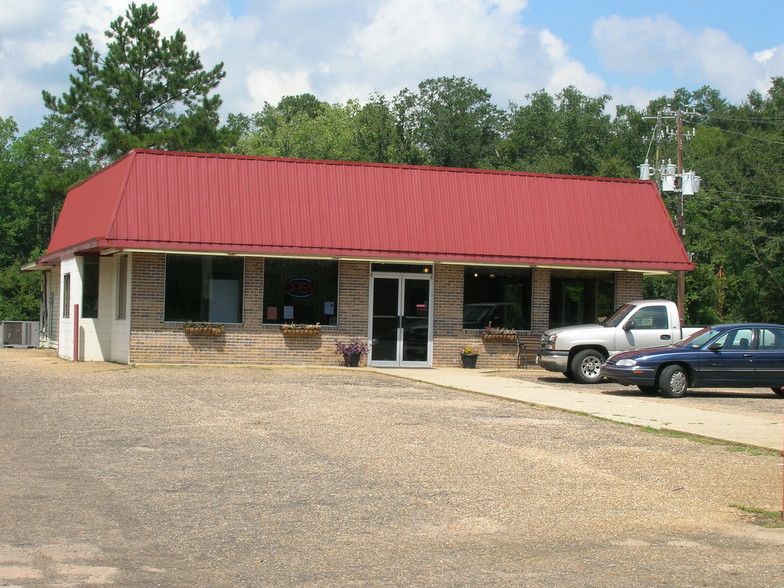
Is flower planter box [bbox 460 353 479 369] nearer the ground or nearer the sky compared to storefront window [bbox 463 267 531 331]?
nearer the ground

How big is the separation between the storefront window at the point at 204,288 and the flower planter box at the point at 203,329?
0.84ft

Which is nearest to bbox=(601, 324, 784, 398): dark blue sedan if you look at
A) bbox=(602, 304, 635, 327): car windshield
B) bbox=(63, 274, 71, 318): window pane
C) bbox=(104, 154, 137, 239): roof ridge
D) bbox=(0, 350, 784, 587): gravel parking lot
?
bbox=(602, 304, 635, 327): car windshield

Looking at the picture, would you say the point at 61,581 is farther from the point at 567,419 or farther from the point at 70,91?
the point at 70,91

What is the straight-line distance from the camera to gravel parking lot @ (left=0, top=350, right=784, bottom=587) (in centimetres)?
653

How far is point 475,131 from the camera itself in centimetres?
7681

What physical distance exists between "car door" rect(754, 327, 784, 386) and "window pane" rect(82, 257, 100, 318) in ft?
54.2

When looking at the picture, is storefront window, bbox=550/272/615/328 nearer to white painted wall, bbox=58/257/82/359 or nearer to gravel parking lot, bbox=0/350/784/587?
gravel parking lot, bbox=0/350/784/587

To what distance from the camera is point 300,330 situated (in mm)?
24656

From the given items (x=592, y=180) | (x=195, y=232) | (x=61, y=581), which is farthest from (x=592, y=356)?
(x=61, y=581)

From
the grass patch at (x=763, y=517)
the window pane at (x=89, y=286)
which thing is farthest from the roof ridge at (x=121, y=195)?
the grass patch at (x=763, y=517)

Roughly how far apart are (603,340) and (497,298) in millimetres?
4814

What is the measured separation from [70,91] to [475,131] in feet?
118

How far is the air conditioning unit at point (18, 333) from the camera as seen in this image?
119ft

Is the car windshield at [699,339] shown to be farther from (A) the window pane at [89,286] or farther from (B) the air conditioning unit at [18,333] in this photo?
(B) the air conditioning unit at [18,333]
